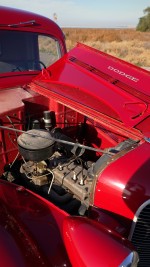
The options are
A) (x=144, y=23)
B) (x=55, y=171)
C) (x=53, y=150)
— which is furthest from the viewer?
(x=144, y=23)

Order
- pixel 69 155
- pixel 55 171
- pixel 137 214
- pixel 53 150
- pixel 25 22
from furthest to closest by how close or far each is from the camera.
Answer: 1. pixel 25 22
2. pixel 69 155
3. pixel 55 171
4. pixel 53 150
5. pixel 137 214

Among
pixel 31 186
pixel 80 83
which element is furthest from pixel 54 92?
pixel 31 186

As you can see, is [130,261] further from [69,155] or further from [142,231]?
[69,155]

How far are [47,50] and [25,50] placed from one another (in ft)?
1.33

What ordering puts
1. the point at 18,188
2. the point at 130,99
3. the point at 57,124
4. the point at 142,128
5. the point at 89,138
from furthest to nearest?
the point at 89,138, the point at 57,124, the point at 130,99, the point at 142,128, the point at 18,188

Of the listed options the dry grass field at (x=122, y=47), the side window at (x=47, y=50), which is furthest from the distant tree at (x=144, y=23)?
the side window at (x=47, y=50)

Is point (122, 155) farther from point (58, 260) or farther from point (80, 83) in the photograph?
point (80, 83)

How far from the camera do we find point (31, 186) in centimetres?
229

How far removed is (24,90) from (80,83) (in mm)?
526

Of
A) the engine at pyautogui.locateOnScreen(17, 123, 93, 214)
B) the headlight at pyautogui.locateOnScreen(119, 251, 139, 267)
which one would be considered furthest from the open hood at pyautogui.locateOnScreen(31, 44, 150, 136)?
the headlight at pyautogui.locateOnScreen(119, 251, 139, 267)

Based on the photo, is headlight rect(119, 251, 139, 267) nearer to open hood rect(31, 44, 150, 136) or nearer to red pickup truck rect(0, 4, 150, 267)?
red pickup truck rect(0, 4, 150, 267)

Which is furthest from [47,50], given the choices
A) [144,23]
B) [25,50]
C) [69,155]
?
[144,23]

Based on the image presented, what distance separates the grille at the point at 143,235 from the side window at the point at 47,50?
7.72ft

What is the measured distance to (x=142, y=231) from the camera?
1.90 m
